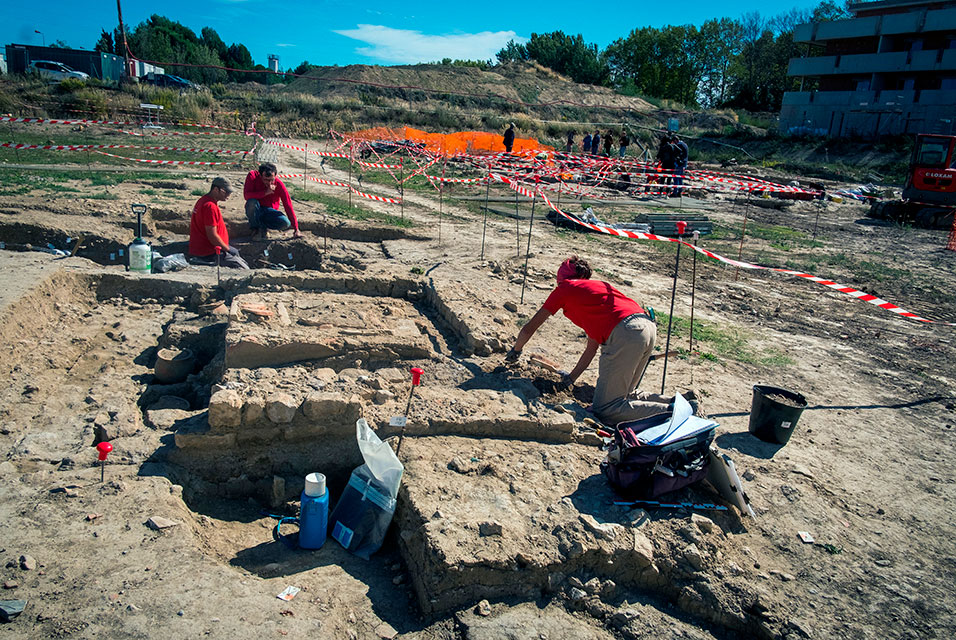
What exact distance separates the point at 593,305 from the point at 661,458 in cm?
165

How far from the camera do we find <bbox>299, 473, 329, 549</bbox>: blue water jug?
371 centimetres

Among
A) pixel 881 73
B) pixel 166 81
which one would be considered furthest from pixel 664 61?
pixel 166 81

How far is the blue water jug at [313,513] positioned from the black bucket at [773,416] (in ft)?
11.6

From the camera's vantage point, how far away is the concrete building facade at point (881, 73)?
3447cm

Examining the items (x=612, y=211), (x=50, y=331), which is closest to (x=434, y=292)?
(x=50, y=331)

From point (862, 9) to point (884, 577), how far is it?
167ft

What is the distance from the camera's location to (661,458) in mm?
3742

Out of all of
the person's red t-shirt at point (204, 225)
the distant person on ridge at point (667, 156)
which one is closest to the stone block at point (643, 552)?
the person's red t-shirt at point (204, 225)

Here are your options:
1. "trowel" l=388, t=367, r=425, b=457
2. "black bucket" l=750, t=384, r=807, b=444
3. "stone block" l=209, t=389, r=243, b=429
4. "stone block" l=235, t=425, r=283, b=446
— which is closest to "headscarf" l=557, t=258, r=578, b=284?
"trowel" l=388, t=367, r=425, b=457

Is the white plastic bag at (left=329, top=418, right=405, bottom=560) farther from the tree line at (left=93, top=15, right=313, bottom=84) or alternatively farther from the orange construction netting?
the tree line at (left=93, top=15, right=313, bottom=84)

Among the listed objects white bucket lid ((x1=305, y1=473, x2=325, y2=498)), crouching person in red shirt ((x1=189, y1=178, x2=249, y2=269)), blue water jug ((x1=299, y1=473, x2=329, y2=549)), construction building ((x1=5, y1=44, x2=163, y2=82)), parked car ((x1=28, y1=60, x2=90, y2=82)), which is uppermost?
construction building ((x1=5, y1=44, x2=163, y2=82))

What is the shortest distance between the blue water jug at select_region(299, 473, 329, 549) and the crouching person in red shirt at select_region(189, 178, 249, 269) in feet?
17.1

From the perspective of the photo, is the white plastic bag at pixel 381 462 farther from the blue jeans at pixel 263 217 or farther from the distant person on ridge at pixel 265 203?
the blue jeans at pixel 263 217

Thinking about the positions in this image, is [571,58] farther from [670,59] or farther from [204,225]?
[204,225]
